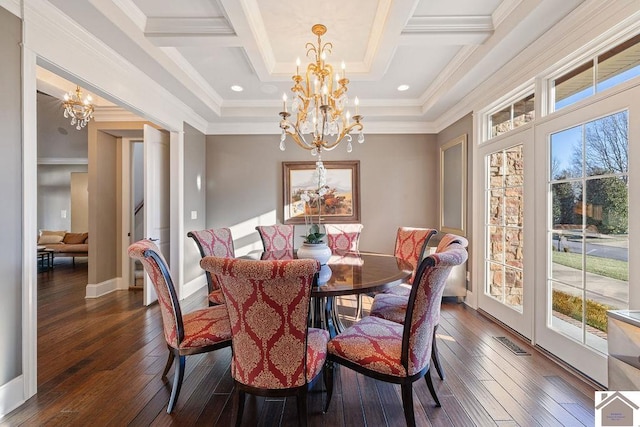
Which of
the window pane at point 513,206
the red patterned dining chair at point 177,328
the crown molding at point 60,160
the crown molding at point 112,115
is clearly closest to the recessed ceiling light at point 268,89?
the crown molding at point 112,115

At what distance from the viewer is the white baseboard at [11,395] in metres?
1.73

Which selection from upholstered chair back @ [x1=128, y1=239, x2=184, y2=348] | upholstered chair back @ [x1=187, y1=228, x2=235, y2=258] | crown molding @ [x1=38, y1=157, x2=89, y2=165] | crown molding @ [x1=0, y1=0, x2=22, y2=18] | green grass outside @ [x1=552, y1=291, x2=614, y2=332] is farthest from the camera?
crown molding @ [x1=38, y1=157, x2=89, y2=165]

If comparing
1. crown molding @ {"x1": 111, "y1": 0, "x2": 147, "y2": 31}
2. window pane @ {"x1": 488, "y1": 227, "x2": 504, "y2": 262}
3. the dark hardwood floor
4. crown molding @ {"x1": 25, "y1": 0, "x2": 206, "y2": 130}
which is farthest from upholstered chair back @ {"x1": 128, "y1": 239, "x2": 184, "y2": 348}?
window pane @ {"x1": 488, "y1": 227, "x2": 504, "y2": 262}

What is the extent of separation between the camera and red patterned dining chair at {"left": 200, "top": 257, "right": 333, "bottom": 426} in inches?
47.0

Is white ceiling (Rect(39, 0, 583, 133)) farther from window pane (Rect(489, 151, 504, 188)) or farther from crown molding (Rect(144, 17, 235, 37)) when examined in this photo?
window pane (Rect(489, 151, 504, 188))

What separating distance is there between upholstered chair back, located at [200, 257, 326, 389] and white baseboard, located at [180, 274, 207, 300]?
2934mm

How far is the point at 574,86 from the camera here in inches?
89.3

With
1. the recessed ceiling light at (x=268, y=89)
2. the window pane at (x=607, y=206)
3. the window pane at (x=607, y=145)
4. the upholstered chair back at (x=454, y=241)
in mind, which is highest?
the recessed ceiling light at (x=268, y=89)

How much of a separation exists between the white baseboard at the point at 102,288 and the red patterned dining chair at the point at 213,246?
2.45 metres

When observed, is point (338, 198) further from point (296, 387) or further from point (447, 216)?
point (296, 387)

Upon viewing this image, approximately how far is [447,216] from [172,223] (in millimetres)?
3843

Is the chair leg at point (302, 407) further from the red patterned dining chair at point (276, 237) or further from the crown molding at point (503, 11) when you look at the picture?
the crown molding at point (503, 11)

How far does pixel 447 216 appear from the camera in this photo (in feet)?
14.5

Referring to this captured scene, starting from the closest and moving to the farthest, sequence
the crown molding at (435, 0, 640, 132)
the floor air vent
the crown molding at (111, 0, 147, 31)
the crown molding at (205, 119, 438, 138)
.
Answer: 1. the crown molding at (435, 0, 640, 132)
2. the crown molding at (111, 0, 147, 31)
3. the floor air vent
4. the crown molding at (205, 119, 438, 138)
